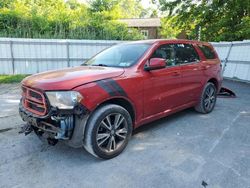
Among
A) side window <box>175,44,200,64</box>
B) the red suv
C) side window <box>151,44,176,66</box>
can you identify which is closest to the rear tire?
the red suv

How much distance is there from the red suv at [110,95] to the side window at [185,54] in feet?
0.08

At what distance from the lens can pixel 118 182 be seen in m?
2.95

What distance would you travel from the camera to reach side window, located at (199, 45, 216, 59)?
563 cm

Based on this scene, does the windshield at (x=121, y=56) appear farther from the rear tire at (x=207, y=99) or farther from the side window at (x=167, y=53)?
the rear tire at (x=207, y=99)

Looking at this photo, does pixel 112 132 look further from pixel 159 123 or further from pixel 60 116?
pixel 159 123

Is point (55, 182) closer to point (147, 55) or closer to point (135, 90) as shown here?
point (135, 90)

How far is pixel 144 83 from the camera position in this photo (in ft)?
12.7

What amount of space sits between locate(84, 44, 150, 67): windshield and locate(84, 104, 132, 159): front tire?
2.91 feet

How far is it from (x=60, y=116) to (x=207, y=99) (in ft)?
12.6

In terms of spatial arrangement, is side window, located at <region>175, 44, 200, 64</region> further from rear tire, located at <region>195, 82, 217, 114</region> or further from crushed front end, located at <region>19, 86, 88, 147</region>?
crushed front end, located at <region>19, 86, 88, 147</region>

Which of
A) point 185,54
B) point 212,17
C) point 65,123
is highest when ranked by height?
point 212,17

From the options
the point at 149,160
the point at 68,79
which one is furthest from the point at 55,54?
the point at 149,160

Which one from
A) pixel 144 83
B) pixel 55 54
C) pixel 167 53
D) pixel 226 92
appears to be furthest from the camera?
pixel 55 54

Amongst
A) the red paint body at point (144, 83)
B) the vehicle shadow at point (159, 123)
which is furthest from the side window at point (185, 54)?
the vehicle shadow at point (159, 123)
